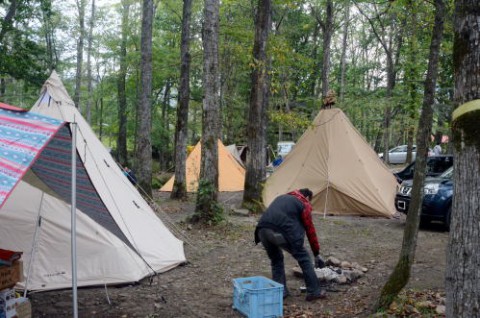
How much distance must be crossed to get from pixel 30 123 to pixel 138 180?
915cm

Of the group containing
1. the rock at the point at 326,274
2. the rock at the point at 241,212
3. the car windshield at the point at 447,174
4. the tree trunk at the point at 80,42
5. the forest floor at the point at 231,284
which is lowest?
the forest floor at the point at 231,284

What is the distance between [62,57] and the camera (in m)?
28.2

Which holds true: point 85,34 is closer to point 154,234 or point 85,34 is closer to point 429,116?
point 154,234

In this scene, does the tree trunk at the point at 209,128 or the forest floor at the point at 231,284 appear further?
the tree trunk at the point at 209,128

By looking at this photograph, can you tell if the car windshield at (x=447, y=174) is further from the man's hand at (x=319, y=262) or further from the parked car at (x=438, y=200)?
the man's hand at (x=319, y=262)

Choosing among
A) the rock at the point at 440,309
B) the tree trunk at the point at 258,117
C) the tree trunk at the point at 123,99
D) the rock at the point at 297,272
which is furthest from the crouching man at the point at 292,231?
the tree trunk at the point at 123,99

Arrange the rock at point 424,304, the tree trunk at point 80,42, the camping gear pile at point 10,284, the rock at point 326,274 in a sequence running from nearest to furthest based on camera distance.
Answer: the camping gear pile at point 10,284 < the rock at point 424,304 < the rock at point 326,274 < the tree trunk at point 80,42

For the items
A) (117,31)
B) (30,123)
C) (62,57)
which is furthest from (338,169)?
(62,57)

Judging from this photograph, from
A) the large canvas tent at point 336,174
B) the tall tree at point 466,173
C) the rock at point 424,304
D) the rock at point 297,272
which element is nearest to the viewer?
the tall tree at point 466,173

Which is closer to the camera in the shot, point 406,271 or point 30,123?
point 30,123

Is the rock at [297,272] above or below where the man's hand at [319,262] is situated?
below

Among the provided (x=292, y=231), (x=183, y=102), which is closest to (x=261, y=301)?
(x=292, y=231)

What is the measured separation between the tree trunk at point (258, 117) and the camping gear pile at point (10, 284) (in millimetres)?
7226

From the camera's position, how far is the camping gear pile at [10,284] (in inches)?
171
